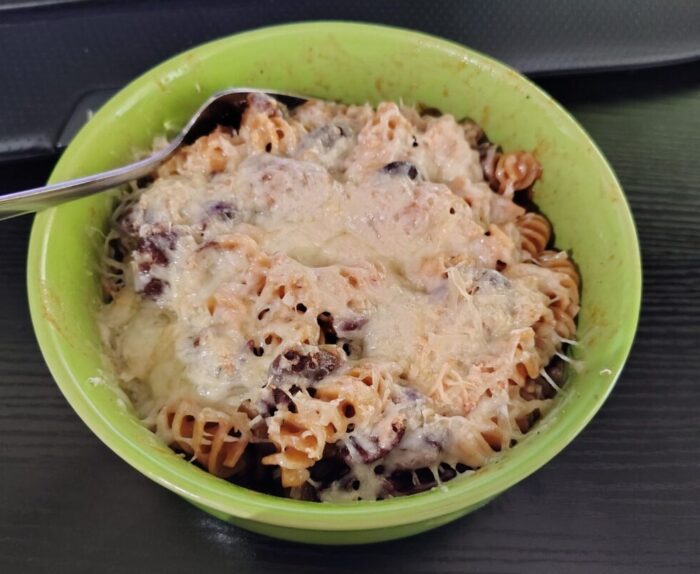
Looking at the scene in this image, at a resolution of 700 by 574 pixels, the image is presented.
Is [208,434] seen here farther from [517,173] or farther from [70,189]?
A: [517,173]

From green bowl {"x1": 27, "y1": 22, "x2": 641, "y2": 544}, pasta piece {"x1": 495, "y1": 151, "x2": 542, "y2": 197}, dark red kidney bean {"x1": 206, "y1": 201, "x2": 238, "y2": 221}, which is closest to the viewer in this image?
green bowl {"x1": 27, "y1": 22, "x2": 641, "y2": 544}

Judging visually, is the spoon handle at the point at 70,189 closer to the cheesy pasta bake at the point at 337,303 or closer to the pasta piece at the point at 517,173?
the cheesy pasta bake at the point at 337,303

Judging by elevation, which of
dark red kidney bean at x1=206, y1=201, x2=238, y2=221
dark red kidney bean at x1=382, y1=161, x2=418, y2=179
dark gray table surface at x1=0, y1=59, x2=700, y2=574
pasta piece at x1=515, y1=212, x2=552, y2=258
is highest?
dark red kidney bean at x1=382, y1=161, x2=418, y2=179

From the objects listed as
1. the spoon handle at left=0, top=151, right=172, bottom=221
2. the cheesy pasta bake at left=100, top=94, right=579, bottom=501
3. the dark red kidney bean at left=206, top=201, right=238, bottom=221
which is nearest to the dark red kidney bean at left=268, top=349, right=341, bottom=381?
the cheesy pasta bake at left=100, top=94, right=579, bottom=501

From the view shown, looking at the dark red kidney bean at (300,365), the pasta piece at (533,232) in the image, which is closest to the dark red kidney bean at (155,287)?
the dark red kidney bean at (300,365)

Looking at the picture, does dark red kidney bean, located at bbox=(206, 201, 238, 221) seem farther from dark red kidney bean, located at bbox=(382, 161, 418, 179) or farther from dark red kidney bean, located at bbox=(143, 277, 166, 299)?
dark red kidney bean, located at bbox=(382, 161, 418, 179)

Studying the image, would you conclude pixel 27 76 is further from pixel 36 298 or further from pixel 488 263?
pixel 488 263
